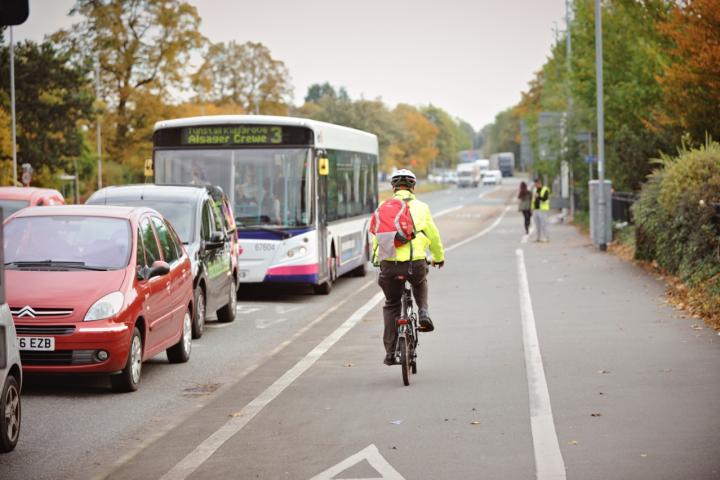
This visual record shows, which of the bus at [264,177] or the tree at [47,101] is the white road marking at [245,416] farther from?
the tree at [47,101]

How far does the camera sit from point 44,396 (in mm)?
11016

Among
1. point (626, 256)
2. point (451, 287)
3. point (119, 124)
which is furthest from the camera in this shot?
point (119, 124)

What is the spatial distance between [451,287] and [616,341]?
27.5ft

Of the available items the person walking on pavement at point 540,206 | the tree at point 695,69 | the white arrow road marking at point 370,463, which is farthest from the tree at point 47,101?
the white arrow road marking at point 370,463

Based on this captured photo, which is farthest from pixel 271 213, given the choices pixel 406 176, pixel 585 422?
pixel 585 422

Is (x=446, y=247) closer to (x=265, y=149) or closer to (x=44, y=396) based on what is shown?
(x=265, y=149)

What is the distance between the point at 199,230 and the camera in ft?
52.1

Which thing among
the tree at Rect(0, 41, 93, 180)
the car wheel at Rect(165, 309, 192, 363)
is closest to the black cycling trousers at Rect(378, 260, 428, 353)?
the car wheel at Rect(165, 309, 192, 363)

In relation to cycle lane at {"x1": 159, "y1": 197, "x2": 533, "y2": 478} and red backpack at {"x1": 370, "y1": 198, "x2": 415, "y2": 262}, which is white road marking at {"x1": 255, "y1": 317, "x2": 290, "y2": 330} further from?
red backpack at {"x1": 370, "y1": 198, "x2": 415, "y2": 262}

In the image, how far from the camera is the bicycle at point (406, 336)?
36.5ft

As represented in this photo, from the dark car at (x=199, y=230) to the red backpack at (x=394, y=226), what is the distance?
4.17 meters

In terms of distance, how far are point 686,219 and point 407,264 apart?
1076cm

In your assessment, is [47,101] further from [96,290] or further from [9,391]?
[9,391]

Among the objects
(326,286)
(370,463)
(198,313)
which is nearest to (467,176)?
(326,286)
